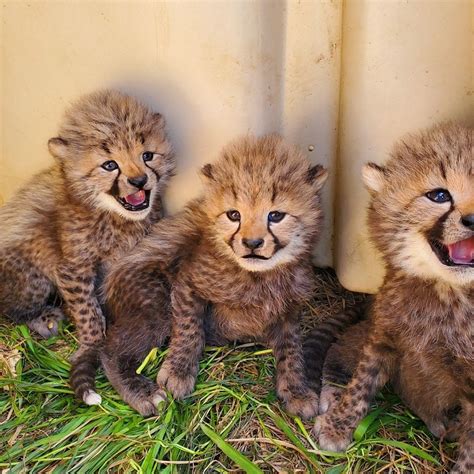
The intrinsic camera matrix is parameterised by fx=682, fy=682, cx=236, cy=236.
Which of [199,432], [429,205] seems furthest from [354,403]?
[429,205]

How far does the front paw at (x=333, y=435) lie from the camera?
2549 millimetres

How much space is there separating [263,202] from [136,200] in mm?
661

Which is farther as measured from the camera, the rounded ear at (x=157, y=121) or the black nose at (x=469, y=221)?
the rounded ear at (x=157, y=121)

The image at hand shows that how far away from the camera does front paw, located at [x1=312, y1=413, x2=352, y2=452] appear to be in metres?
2.55

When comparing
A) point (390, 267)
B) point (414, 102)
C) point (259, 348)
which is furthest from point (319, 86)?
point (259, 348)

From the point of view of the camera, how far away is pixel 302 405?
2.71m

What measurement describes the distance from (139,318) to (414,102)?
4.83 ft

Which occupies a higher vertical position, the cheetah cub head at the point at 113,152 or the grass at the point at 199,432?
the cheetah cub head at the point at 113,152

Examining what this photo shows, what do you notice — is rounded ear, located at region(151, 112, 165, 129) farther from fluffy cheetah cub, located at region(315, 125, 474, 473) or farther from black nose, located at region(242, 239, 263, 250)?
fluffy cheetah cub, located at region(315, 125, 474, 473)

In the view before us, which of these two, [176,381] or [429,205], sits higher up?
[429,205]

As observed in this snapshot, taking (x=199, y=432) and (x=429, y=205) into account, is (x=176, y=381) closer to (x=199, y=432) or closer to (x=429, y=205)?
(x=199, y=432)

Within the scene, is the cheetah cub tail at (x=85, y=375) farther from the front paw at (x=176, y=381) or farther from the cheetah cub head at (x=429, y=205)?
the cheetah cub head at (x=429, y=205)

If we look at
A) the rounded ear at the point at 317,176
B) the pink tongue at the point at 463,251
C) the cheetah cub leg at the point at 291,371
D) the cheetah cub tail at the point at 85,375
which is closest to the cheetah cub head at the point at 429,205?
the pink tongue at the point at 463,251

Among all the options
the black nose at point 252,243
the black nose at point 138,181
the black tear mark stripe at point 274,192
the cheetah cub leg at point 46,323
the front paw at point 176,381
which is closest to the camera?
the black nose at point 252,243
